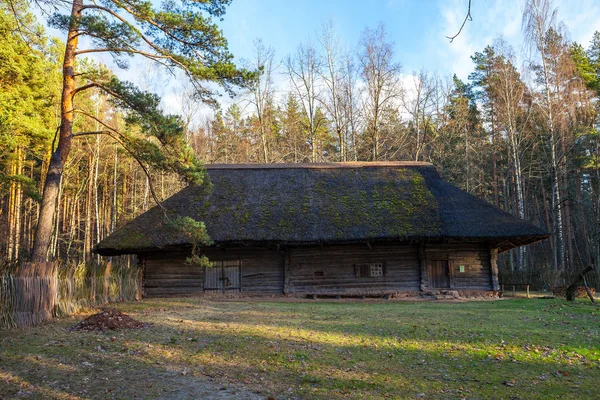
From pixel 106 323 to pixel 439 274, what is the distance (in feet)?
44.9

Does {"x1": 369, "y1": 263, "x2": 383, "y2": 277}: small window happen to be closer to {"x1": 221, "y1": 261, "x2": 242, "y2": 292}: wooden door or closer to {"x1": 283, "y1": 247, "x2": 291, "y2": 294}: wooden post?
{"x1": 283, "y1": 247, "x2": 291, "y2": 294}: wooden post

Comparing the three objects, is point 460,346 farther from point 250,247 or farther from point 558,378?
point 250,247

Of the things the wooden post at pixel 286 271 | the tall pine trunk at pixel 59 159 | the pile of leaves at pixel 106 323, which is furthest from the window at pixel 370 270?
the tall pine trunk at pixel 59 159

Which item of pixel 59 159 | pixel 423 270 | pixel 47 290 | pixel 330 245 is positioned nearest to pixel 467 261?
pixel 423 270

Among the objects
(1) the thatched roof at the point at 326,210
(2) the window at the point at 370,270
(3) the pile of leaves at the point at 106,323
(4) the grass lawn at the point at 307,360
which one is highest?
(1) the thatched roof at the point at 326,210

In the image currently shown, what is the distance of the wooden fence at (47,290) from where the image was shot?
8.45 meters

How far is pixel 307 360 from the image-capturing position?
651cm

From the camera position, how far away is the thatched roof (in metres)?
16.7

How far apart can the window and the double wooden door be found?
16.3 feet

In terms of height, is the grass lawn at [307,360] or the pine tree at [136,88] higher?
the pine tree at [136,88]

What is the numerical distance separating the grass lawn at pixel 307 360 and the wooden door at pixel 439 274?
7.47m

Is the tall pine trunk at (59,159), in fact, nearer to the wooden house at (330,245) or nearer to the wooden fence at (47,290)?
the wooden fence at (47,290)

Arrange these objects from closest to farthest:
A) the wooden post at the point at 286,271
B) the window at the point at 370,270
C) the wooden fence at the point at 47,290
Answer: the wooden fence at the point at 47,290 < the wooden post at the point at 286,271 < the window at the point at 370,270

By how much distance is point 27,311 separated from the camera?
8867 mm
